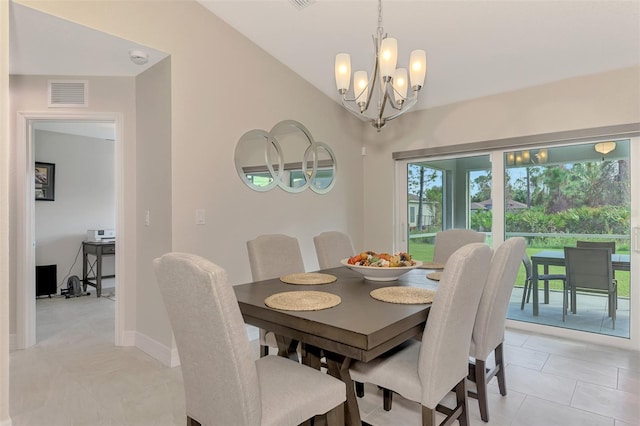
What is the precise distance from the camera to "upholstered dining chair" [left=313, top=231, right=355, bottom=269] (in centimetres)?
287

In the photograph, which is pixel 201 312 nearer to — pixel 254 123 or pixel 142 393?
pixel 142 393

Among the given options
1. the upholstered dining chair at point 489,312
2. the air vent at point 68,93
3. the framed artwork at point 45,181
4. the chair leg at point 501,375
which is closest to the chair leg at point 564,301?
the chair leg at point 501,375

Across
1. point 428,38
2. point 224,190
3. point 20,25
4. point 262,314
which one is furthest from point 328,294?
point 20,25

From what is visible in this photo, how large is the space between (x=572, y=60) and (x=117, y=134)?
3956 mm

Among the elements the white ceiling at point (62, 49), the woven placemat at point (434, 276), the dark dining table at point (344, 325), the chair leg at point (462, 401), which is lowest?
the chair leg at point (462, 401)

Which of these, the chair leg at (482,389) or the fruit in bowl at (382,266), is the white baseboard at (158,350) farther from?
the chair leg at (482,389)

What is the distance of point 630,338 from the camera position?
3.04 meters

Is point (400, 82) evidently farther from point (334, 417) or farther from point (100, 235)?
point (100, 235)

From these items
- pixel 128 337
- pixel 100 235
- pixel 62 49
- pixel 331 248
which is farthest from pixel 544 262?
pixel 100 235

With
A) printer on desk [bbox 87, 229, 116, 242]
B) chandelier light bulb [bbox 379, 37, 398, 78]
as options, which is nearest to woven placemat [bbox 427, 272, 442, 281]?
chandelier light bulb [bbox 379, 37, 398, 78]

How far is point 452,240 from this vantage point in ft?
10.0

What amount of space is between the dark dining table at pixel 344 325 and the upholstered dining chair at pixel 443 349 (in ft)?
0.32

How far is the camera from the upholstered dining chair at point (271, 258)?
2406 millimetres

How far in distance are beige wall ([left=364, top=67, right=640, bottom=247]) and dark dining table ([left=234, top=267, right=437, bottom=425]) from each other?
2344 mm
